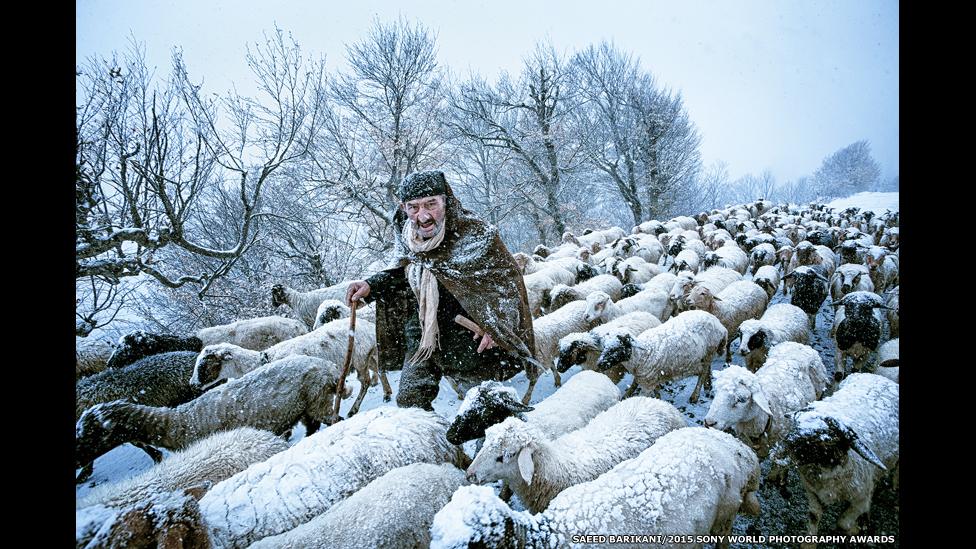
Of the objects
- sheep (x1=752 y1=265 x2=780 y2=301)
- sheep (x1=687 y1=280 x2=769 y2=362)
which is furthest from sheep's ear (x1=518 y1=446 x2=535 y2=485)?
sheep (x1=752 y1=265 x2=780 y2=301)

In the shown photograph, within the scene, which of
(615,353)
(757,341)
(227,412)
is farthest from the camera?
(757,341)

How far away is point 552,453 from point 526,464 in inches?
12.5

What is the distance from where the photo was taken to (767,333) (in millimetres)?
4684

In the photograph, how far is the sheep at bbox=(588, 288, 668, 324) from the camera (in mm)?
6039

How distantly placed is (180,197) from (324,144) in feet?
23.8

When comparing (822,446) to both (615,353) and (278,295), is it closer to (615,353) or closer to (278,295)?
(615,353)

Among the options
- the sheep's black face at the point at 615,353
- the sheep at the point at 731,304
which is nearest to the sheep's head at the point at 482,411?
the sheep's black face at the point at 615,353

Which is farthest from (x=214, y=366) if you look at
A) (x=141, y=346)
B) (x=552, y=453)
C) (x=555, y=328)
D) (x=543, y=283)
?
(x=543, y=283)

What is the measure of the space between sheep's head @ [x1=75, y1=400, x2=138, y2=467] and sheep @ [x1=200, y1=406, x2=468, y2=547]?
147 centimetres

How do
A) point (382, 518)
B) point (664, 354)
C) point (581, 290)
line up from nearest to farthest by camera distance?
1. point (382, 518)
2. point (664, 354)
3. point (581, 290)

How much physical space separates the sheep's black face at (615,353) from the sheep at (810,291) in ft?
13.6

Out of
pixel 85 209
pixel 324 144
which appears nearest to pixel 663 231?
pixel 324 144

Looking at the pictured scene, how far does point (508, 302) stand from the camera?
318cm
